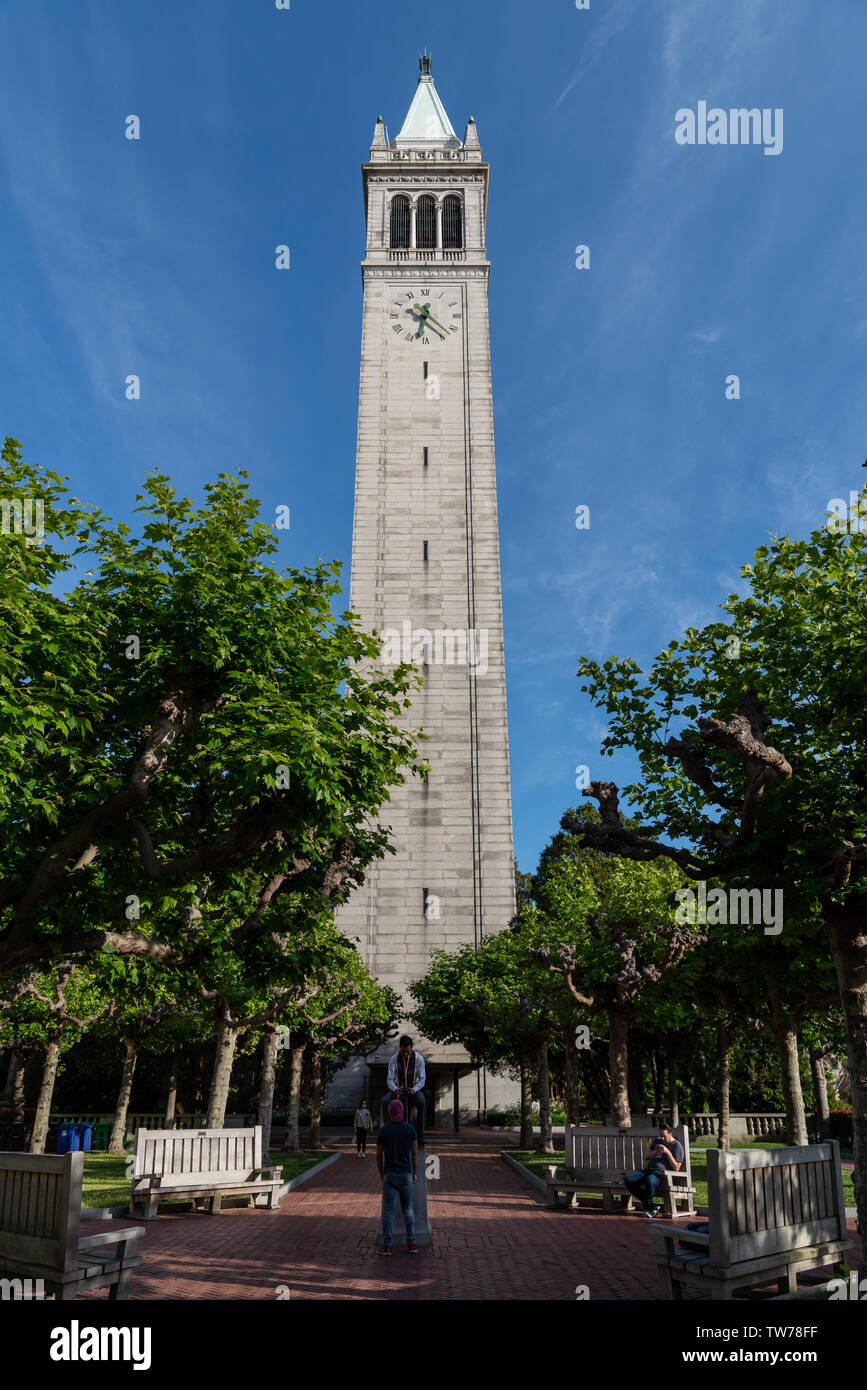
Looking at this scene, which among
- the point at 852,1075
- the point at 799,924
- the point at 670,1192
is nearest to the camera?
the point at 852,1075

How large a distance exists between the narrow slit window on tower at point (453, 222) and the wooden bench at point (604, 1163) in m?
63.7

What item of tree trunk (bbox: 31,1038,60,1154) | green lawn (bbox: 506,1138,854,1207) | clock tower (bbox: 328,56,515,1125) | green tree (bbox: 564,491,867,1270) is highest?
clock tower (bbox: 328,56,515,1125)

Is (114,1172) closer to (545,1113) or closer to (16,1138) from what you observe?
(16,1138)

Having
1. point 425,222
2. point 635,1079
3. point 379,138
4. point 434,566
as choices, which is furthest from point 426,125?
point 635,1079

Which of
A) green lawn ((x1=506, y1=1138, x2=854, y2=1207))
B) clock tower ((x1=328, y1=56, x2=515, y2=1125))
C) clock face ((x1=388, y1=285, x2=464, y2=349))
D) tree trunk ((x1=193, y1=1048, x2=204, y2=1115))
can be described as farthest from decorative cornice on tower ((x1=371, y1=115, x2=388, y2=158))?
green lawn ((x1=506, y1=1138, x2=854, y2=1207))

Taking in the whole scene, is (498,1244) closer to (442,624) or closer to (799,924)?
(799,924)

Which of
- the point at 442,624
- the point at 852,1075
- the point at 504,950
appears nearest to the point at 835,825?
the point at 852,1075

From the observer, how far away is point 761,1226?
892 cm

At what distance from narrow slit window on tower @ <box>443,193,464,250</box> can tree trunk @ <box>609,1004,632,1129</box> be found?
2388 inches

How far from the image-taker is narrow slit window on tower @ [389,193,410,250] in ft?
220

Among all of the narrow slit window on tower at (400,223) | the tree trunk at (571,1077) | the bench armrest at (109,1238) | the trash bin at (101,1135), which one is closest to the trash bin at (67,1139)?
the trash bin at (101,1135)

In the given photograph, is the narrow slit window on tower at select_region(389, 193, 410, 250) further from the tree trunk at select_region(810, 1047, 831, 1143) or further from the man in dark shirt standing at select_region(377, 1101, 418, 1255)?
the man in dark shirt standing at select_region(377, 1101, 418, 1255)

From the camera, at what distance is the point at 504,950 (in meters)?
37.7
